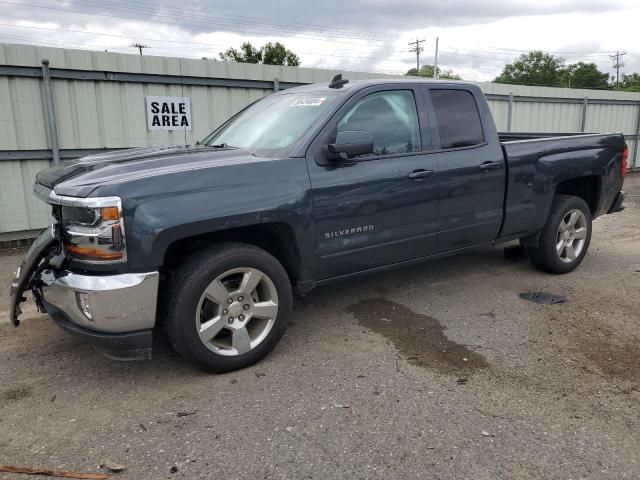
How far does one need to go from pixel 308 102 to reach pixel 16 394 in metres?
2.91

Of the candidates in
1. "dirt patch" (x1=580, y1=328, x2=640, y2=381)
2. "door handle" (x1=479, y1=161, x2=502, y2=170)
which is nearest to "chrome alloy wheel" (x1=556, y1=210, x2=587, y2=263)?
"door handle" (x1=479, y1=161, x2=502, y2=170)

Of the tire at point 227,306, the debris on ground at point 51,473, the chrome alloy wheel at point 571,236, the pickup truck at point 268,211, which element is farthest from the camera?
the chrome alloy wheel at point 571,236

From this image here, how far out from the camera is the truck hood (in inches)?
124

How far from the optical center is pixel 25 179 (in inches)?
276

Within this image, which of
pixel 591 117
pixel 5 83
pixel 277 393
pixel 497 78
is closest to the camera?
Answer: pixel 277 393

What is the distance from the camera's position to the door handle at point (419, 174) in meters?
4.16

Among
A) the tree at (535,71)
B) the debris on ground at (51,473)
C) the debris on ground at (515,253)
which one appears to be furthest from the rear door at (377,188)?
the tree at (535,71)

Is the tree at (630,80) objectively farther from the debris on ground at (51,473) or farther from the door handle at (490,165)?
the debris on ground at (51,473)

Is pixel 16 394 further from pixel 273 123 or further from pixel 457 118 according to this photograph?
pixel 457 118

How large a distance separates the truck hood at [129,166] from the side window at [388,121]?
88 cm

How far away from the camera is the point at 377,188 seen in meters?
3.96

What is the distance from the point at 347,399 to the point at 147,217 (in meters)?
1.61

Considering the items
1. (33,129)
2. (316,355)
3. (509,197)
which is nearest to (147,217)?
(316,355)

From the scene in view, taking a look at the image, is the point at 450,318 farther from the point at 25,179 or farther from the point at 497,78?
the point at 497,78
